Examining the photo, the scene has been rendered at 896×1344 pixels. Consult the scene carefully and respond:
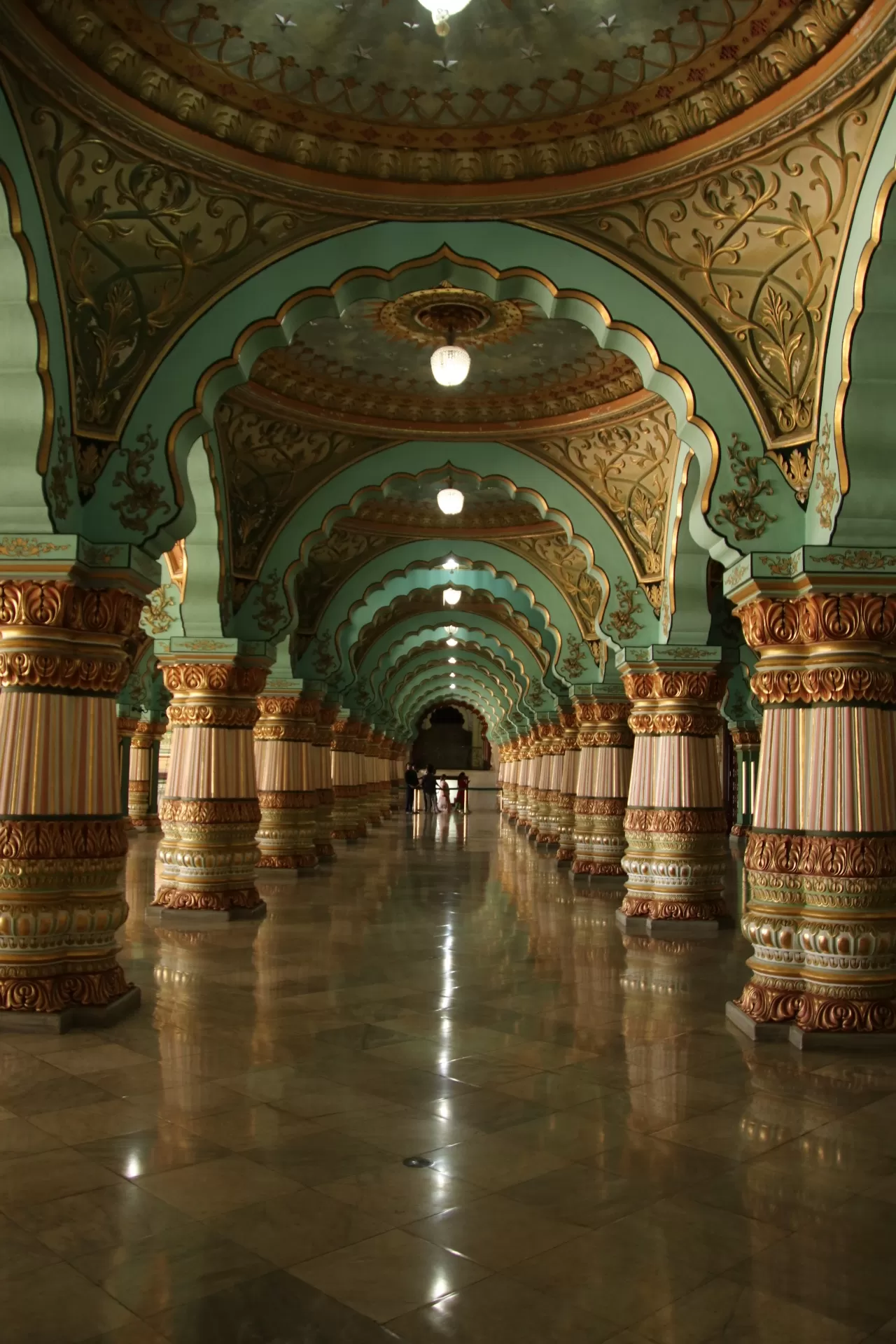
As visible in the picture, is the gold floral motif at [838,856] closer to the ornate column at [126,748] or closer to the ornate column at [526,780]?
the ornate column at [126,748]

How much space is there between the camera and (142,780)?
1032 inches

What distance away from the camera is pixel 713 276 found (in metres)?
6.77

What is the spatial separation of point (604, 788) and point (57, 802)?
9.66 m

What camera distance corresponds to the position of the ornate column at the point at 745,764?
21.3 m

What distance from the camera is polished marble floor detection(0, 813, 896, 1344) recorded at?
309cm

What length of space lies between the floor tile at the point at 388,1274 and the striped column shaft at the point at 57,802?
3.49 meters

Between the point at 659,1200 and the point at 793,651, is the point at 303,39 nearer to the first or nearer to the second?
the point at 793,651

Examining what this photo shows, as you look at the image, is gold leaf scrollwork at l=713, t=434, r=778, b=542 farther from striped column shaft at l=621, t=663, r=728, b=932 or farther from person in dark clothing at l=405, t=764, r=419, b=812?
person in dark clothing at l=405, t=764, r=419, b=812

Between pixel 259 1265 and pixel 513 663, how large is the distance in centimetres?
2375

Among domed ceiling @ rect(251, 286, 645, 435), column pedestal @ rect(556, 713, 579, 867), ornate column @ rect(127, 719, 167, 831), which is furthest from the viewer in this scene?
ornate column @ rect(127, 719, 167, 831)

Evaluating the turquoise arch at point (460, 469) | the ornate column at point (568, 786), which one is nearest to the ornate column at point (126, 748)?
the ornate column at point (568, 786)

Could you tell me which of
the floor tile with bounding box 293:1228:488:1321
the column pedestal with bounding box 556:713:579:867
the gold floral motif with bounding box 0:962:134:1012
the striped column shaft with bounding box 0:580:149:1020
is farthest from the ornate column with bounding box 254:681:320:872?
the floor tile with bounding box 293:1228:488:1321

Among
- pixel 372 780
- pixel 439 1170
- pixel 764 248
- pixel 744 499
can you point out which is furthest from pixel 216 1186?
pixel 372 780

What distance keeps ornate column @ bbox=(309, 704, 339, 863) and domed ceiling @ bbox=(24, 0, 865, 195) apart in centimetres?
1115
